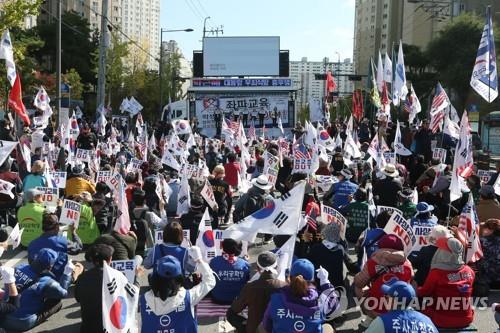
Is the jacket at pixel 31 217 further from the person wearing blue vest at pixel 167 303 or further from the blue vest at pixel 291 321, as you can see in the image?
the blue vest at pixel 291 321

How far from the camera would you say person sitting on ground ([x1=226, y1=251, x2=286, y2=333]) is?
5684mm

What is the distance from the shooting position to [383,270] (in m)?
6.12

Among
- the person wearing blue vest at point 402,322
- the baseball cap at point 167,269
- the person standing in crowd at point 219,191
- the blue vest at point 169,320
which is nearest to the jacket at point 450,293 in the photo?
the person wearing blue vest at point 402,322

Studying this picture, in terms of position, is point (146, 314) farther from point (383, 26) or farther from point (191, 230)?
point (383, 26)

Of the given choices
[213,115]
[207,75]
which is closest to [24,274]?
[213,115]

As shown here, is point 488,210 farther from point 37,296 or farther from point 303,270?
point 37,296

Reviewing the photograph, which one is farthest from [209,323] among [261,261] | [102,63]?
[102,63]

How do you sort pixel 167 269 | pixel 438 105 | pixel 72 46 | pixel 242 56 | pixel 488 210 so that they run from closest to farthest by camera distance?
1. pixel 167 269
2. pixel 488 210
3. pixel 438 105
4. pixel 242 56
5. pixel 72 46

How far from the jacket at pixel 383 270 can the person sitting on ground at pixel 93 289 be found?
254 centimetres

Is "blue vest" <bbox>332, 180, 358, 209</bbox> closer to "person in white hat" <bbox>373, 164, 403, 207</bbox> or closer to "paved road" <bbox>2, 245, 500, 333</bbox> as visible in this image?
"person in white hat" <bbox>373, 164, 403, 207</bbox>

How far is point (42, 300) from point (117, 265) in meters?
1.09

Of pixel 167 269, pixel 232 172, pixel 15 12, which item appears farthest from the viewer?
pixel 15 12

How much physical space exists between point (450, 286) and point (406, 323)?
7.04ft

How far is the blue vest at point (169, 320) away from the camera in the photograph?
5.16 m
